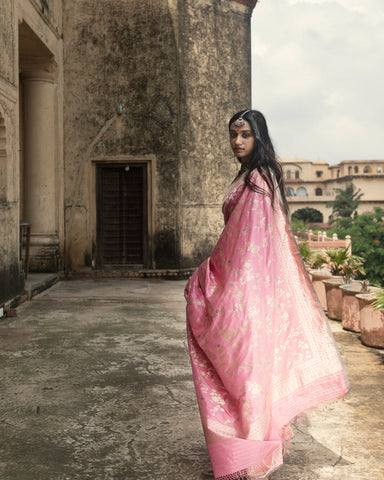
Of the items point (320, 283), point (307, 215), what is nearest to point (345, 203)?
point (307, 215)

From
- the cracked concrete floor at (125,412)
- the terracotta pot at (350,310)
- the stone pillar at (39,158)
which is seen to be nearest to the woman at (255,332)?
the cracked concrete floor at (125,412)

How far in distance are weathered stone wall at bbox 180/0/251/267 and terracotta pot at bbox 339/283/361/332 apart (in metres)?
4.70

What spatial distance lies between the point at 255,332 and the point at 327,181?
212 feet

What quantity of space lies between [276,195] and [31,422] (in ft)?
6.03

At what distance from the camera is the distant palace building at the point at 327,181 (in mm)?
57469

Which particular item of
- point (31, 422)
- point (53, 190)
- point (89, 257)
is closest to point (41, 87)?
point (53, 190)

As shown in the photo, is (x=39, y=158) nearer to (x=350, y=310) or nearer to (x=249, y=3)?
(x=249, y=3)

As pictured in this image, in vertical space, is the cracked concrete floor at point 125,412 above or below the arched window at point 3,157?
below

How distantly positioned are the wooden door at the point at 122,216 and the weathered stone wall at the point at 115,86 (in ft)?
1.12

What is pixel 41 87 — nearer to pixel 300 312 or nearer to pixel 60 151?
pixel 60 151

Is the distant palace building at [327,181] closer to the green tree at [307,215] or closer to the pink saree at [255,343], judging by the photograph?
the green tree at [307,215]

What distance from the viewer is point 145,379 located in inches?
147

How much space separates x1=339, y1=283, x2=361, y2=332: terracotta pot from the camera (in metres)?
5.45

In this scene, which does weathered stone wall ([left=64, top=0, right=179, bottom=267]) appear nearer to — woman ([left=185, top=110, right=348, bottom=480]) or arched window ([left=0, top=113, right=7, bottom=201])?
arched window ([left=0, top=113, right=7, bottom=201])
